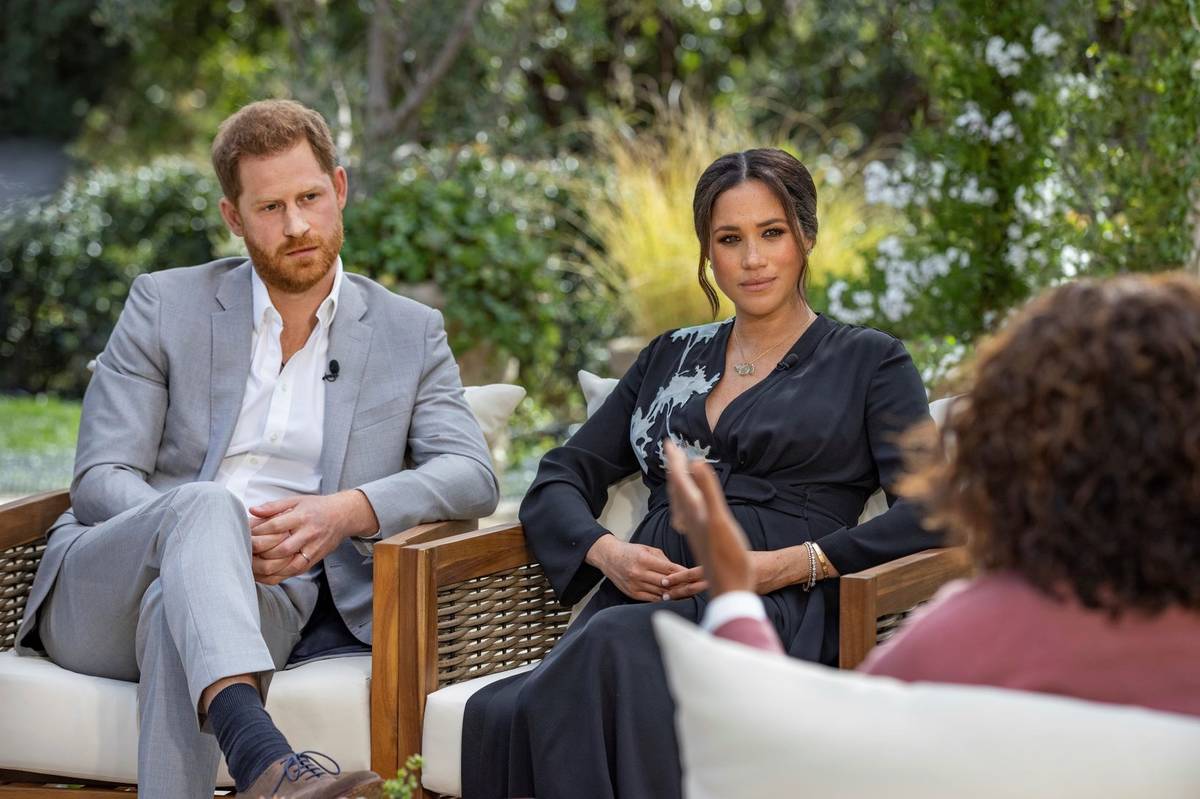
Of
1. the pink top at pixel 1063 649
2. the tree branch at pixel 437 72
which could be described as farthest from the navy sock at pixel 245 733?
the tree branch at pixel 437 72

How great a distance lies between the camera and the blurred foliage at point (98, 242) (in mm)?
9461

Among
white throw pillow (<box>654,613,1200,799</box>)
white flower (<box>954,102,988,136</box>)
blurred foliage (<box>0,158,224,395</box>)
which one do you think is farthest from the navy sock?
blurred foliage (<box>0,158,224,395</box>)

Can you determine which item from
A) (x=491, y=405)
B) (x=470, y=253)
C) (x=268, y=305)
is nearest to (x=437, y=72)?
(x=470, y=253)

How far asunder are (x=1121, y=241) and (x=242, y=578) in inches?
113

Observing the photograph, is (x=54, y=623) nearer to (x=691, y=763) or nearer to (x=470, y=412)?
(x=470, y=412)

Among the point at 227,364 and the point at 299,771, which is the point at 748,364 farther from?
the point at 299,771

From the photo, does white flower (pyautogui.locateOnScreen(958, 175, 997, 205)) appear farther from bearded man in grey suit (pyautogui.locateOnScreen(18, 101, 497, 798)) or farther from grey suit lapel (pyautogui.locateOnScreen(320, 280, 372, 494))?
grey suit lapel (pyautogui.locateOnScreen(320, 280, 372, 494))

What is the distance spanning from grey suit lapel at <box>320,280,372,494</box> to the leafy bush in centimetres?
335

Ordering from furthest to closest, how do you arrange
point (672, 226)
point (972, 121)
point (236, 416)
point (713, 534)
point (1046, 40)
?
point (672, 226) → point (972, 121) → point (1046, 40) → point (236, 416) → point (713, 534)

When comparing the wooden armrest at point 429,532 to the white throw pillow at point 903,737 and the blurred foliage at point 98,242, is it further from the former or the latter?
the blurred foliage at point 98,242

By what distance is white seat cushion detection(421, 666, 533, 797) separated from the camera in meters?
2.59

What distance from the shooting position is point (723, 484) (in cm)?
278

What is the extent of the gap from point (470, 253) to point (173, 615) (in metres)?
4.20

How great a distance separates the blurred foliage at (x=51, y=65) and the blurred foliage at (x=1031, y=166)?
1016 centimetres
